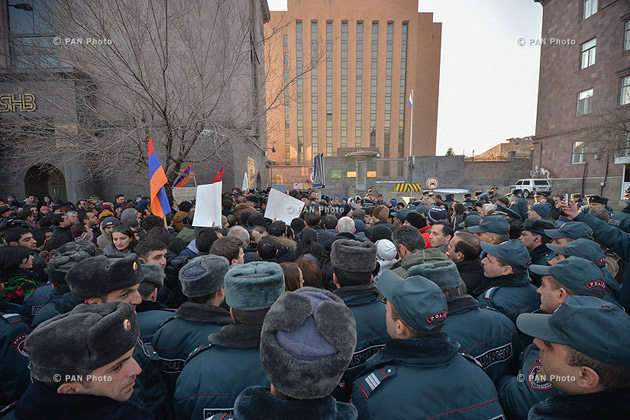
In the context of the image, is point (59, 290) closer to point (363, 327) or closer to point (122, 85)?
point (363, 327)

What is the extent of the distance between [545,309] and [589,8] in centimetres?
3073

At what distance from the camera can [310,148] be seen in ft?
156

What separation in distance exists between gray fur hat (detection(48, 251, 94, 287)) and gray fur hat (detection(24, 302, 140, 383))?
151cm

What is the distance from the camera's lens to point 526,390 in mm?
1623

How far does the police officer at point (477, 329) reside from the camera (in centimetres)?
192

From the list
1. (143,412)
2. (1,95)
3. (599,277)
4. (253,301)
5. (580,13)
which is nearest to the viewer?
(143,412)

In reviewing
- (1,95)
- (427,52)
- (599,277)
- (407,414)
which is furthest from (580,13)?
(1,95)

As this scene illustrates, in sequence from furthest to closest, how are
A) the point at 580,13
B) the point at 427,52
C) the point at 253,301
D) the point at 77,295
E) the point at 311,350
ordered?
1. the point at 427,52
2. the point at 580,13
3. the point at 77,295
4. the point at 253,301
5. the point at 311,350

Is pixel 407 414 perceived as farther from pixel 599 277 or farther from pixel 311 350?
pixel 599 277

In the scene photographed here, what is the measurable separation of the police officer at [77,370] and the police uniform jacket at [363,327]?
1205 millimetres

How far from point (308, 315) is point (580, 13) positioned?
3265cm

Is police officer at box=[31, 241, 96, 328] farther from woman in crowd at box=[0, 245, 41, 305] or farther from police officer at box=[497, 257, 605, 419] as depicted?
police officer at box=[497, 257, 605, 419]

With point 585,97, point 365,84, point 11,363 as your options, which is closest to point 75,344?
point 11,363

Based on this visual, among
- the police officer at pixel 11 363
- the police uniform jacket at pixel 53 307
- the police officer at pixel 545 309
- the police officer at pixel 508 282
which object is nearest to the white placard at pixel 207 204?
the police uniform jacket at pixel 53 307
